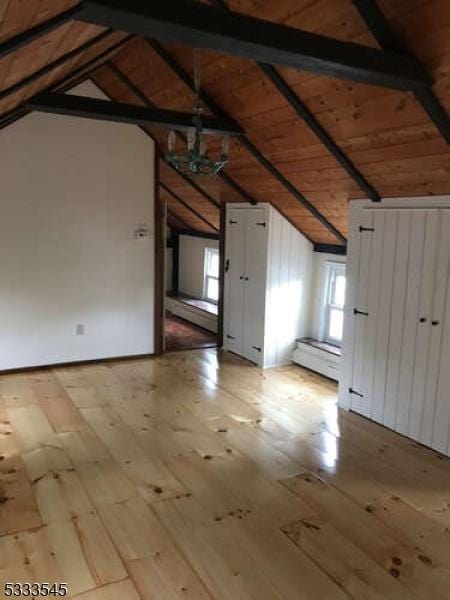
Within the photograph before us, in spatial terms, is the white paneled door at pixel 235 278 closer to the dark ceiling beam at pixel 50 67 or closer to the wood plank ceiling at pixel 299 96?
the wood plank ceiling at pixel 299 96

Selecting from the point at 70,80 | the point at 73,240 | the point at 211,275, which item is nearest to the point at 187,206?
the point at 211,275

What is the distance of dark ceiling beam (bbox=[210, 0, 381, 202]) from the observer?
10.8 feet

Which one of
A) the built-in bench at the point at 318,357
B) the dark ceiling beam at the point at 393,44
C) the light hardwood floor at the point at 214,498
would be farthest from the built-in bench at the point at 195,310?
the dark ceiling beam at the point at 393,44

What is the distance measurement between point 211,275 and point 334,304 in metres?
2.98

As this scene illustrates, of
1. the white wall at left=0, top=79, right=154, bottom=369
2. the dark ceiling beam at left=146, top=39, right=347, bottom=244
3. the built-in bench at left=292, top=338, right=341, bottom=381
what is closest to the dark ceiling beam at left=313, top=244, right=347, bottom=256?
the dark ceiling beam at left=146, top=39, right=347, bottom=244

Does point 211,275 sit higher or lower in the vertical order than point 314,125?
lower

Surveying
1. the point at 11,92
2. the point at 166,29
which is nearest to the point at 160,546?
the point at 166,29

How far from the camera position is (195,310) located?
7.59m

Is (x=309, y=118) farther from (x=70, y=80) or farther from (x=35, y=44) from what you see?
(x=70, y=80)

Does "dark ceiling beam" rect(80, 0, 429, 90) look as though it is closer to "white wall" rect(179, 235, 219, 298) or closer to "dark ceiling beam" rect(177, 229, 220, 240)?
"dark ceiling beam" rect(177, 229, 220, 240)

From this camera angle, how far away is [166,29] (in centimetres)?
197

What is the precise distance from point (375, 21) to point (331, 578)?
2734 millimetres

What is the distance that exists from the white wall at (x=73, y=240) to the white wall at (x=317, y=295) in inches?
73.7

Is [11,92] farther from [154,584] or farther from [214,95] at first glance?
[154,584]
